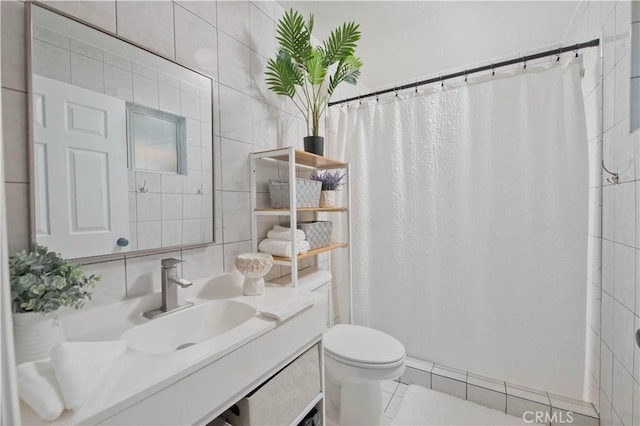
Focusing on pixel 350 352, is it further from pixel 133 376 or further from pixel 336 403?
pixel 133 376

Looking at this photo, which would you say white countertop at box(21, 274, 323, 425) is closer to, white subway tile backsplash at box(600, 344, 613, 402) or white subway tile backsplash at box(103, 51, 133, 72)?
white subway tile backsplash at box(103, 51, 133, 72)

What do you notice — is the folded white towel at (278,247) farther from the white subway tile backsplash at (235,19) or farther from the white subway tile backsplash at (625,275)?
the white subway tile backsplash at (625,275)

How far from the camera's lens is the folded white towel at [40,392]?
1.48ft

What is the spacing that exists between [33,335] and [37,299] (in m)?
0.08

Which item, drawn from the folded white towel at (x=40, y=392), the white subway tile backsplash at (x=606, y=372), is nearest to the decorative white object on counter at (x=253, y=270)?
the folded white towel at (x=40, y=392)

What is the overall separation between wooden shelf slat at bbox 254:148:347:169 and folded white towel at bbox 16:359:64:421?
3.35 ft

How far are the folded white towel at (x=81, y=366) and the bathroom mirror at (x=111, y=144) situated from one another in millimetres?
337

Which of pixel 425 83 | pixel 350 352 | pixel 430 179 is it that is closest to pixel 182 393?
pixel 350 352

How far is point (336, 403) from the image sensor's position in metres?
1.52

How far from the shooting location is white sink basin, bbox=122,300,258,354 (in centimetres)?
83

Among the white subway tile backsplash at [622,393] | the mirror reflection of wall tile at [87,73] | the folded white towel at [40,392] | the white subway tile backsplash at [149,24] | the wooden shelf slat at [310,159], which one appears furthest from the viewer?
the wooden shelf slat at [310,159]

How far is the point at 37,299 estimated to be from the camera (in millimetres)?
578

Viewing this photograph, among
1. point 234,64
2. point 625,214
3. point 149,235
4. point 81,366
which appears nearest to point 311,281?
point 149,235

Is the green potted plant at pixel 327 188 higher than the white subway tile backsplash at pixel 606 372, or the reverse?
the green potted plant at pixel 327 188
